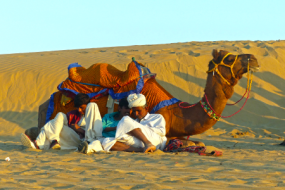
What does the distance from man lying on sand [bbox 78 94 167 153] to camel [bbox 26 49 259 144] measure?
0.41m

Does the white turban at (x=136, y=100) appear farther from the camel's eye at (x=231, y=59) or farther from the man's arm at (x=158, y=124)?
the camel's eye at (x=231, y=59)

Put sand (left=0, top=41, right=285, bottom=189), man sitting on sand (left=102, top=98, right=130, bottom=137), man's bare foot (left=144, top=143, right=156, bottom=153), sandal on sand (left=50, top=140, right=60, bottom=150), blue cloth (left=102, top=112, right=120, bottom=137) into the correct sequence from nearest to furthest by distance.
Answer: sand (left=0, top=41, right=285, bottom=189), man's bare foot (left=144, top=143, right=156, bottom=153), sandal on sand (left=50, top=140, right=60, bottom=150), man sitting on sand (left=102, top=98, right=130, bottom=137), blue cloth (left=102, top=112, right=120, bottom=137)

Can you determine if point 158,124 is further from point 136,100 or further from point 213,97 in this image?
point 213,97

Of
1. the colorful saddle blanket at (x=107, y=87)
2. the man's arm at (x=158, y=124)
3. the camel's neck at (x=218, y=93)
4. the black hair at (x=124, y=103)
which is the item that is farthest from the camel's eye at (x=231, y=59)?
the black hair at (x=124, y=103)

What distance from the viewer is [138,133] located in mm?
5512

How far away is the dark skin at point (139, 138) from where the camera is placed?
18.1 ft

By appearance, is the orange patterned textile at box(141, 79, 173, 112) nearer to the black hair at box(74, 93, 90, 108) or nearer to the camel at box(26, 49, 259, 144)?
the camel at box(26, 49, 259, 144)

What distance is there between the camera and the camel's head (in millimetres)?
5840

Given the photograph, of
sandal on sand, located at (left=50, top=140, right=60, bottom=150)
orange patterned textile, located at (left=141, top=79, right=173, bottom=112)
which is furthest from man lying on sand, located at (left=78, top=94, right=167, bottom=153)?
sandal on sand, located at (left=50, top=140, right=60, bottom=150)

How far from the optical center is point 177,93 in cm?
1344

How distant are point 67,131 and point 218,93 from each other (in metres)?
2.45

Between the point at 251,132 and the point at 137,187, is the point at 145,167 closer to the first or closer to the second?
the point at 137,187

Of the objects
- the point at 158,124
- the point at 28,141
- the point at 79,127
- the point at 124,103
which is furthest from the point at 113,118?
the point at 28,141

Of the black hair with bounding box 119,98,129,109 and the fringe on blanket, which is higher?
the black hair with bounding box 119,98,129,109
